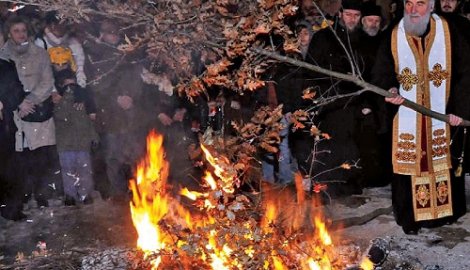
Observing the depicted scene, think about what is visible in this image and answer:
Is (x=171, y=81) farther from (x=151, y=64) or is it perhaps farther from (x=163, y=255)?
(x=163, y=255)

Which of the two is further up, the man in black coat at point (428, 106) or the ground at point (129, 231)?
the man in black coat at point (428, 106)

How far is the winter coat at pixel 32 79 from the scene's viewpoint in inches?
324

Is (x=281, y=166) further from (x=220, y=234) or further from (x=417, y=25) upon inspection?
(x=220, y=234)

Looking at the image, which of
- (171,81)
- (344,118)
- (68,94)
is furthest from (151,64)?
(344,118)

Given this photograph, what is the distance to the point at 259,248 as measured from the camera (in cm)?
524

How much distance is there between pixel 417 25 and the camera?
6590mm

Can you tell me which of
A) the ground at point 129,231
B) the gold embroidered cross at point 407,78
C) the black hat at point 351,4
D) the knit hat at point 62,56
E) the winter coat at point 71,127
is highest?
the black hat at point 351,4

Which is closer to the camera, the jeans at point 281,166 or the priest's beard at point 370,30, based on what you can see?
the priest's beard at point 370,30

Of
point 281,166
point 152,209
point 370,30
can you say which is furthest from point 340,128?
point 152,209

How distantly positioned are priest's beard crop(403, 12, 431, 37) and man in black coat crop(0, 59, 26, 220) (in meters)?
5.10

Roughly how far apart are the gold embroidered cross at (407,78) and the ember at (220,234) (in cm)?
212

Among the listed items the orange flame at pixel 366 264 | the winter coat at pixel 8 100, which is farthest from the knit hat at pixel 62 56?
the orange flame at pixel 366 264

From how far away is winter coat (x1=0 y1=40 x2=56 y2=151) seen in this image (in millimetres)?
8219

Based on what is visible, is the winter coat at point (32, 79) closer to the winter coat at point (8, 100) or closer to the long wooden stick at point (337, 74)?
the winter coat at point (8, 100)
